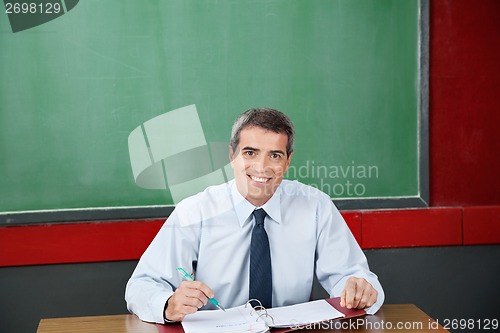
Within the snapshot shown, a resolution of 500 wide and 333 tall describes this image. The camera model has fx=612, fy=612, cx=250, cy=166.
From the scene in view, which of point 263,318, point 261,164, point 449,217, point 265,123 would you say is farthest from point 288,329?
point 449,217

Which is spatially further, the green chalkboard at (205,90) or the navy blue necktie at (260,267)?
the green chalkboard at (205,90)

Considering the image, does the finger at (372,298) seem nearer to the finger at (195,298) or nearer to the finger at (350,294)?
the finger at (350,294)

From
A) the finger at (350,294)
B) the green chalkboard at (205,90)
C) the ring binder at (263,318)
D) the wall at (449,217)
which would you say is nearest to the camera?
the ring binder at (263,318)

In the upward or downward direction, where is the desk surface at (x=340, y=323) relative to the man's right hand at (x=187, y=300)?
downward

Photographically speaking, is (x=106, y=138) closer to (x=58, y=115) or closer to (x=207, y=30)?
(x=58, y=115)

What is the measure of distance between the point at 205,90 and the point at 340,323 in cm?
138

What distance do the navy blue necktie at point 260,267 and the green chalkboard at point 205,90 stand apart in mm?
846

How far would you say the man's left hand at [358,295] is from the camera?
1.76m

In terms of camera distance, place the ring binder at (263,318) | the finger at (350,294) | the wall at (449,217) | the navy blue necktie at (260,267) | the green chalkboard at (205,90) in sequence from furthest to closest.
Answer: the wall at (449,217) → the green chalkboard at (205,90) → the navy blue necktie at (260,267) → the finger at (350,294) → the ring binder at (263,318)

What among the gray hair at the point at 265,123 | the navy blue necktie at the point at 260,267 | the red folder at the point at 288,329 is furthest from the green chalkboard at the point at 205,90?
the red folder at the point at 288,329

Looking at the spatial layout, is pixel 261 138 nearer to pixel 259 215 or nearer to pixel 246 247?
pixel 259 215

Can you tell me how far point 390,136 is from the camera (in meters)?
2.89

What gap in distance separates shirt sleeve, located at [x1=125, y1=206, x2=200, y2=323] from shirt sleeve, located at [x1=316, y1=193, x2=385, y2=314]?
43 cm

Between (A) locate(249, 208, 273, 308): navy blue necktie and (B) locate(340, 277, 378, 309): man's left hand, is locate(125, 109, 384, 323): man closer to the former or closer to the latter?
(A) locate(249, 208, 273, 308): navy blue necktie
